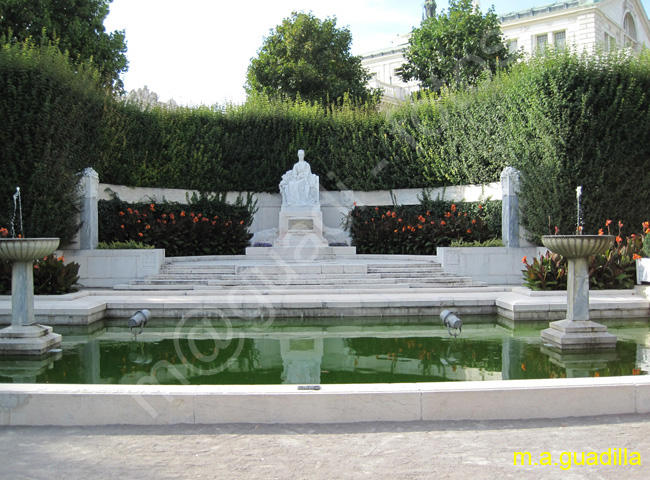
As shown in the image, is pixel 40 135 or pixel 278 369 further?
pixel 40 135

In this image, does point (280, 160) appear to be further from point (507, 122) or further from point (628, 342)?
point (628, 342)

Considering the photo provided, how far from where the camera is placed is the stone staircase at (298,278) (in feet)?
36.3

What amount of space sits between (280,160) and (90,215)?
281 inches

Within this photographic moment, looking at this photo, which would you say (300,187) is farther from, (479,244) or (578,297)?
(578,297)

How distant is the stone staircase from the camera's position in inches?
436

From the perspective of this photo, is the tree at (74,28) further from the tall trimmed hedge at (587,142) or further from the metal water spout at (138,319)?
the tall trimmed hedge at (587,142)

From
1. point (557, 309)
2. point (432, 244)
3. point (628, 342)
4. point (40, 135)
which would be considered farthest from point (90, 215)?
point (628, 342)

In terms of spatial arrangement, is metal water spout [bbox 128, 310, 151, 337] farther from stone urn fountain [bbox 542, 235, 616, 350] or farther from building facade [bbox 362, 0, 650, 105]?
building facade [bbox 362, 0, 650, 105]

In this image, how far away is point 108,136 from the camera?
15.2m

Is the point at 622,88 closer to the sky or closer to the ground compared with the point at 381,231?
closer to the sky

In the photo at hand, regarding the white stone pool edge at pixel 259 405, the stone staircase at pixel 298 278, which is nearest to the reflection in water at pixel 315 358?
the white stone pool edge at pixel 259 405

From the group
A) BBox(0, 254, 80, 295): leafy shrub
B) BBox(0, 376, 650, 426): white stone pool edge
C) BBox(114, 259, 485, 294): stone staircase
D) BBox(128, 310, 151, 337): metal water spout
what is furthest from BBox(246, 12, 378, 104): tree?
BBox(0, 376, 650, 426): white stone pool edge

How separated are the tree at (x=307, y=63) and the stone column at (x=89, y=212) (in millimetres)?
13932

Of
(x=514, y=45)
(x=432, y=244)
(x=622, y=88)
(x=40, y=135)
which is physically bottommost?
(x=432, y=244)
